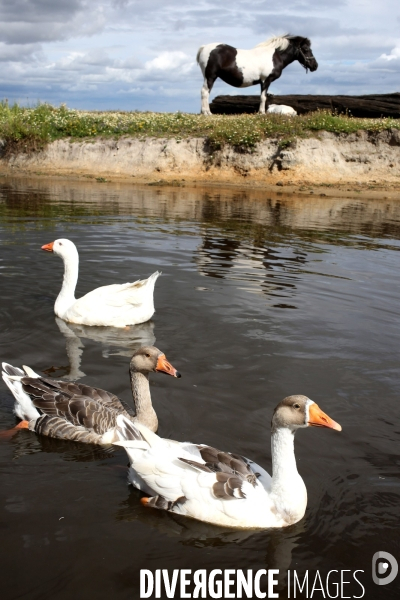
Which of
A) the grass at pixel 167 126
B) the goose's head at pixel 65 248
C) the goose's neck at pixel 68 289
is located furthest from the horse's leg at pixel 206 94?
the goose's neck at pixel 68 289

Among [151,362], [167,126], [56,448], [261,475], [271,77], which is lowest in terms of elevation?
[56,448]

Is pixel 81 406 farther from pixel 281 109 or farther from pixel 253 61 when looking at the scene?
pixel 281 109

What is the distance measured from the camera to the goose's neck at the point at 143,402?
250 inches

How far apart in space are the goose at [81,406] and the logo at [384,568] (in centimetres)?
249

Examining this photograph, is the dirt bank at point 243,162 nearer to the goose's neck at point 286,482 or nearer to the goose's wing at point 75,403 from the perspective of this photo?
the goose's wing at point 75,403

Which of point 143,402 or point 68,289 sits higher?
point 68,289

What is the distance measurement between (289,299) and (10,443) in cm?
612

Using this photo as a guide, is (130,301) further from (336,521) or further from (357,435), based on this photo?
(336,521)

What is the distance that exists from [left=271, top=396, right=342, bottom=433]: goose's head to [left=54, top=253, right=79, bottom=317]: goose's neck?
16.8 feet

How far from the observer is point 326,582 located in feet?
14.7

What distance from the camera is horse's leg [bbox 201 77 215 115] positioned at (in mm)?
31275

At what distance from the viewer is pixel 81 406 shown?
6207 millimetres

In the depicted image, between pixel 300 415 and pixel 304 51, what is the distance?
30.2m

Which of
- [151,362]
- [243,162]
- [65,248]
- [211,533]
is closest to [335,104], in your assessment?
[243,162]
